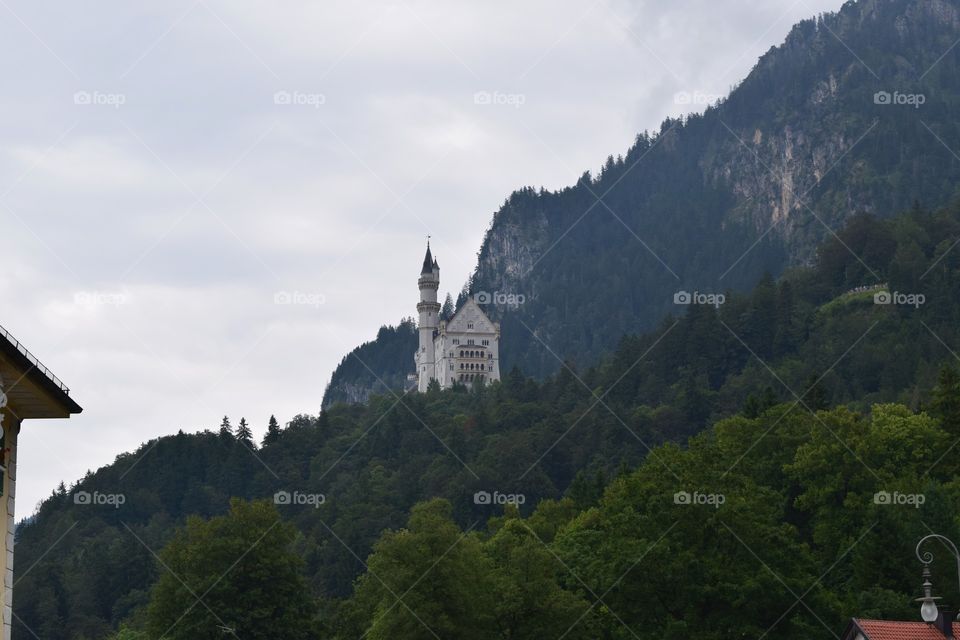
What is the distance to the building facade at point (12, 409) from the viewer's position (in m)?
23.3

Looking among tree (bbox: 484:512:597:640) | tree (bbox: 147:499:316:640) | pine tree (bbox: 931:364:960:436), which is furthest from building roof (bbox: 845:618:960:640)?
pine tree (bbox: 931:364:960:436)

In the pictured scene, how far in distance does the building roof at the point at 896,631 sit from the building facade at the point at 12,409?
2839 centimetres

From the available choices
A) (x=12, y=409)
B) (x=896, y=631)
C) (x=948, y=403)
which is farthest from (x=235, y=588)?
(x=12, y=409)

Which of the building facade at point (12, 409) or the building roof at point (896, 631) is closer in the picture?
the building facade at point (12, 409)

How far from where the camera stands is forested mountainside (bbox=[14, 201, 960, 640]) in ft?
266

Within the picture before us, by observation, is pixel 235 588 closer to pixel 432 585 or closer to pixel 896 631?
pixel 432 585

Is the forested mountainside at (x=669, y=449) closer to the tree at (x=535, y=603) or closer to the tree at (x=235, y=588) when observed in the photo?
the tree at (x=535, y=603)

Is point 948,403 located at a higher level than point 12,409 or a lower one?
higher

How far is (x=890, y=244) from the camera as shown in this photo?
190500mm

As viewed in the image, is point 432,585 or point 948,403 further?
point 948,403

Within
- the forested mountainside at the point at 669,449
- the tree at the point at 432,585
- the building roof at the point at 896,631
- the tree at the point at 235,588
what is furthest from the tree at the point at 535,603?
the building roof at the point at 896,631

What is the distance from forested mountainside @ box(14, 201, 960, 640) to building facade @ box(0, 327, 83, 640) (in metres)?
48.0

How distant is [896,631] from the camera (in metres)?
47.2

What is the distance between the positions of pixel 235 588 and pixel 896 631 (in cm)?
4247
